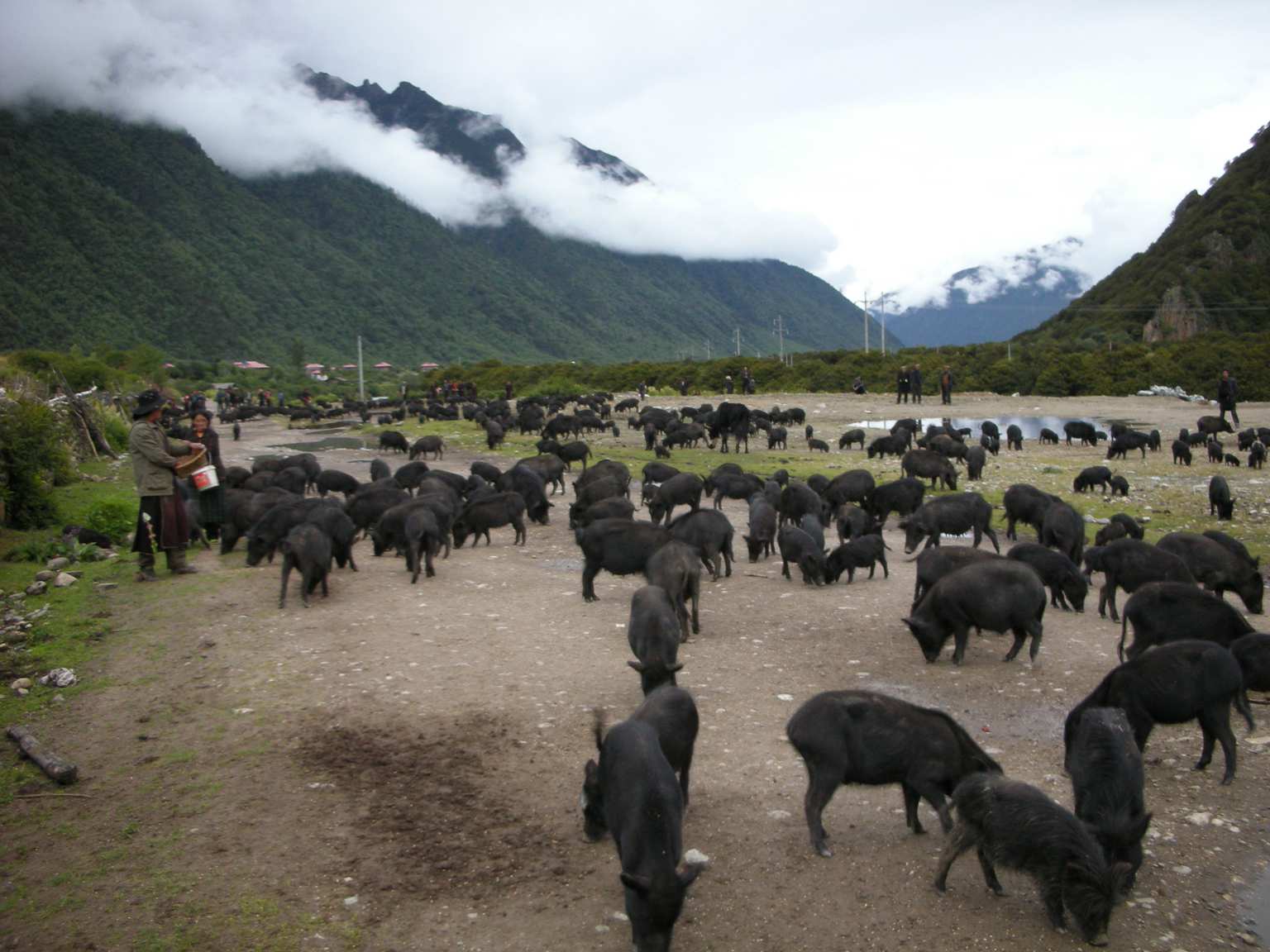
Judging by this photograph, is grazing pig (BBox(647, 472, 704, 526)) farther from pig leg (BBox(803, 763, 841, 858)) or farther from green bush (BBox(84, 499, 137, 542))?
pig leg (BBox(803, 763, 841, 858))

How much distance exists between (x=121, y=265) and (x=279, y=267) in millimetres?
22768

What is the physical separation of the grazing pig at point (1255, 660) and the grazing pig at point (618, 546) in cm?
573

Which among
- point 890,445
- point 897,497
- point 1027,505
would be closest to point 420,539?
point 897,497

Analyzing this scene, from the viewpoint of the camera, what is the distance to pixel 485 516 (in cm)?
1538

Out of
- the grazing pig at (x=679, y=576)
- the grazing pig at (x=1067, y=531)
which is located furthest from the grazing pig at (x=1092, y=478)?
the grazing pig at (x=679, y=576)

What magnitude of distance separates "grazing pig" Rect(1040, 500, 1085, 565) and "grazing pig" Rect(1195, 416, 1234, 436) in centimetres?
1758

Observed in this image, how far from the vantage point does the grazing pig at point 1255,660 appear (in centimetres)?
730

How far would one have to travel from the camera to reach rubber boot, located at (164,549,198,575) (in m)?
12.6

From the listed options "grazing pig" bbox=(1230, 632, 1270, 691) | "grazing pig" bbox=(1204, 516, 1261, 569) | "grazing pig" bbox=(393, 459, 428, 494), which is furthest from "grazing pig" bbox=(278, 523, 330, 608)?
"grazing pig" bbox=(1204, 516, 1261, 569)

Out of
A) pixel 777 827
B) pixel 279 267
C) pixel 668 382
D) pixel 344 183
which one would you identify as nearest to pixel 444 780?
pixel 777 827

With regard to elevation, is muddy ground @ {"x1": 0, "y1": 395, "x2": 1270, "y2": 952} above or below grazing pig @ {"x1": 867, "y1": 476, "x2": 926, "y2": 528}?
below

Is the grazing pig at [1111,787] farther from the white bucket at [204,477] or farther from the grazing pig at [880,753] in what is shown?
the white bucket at [204,477]

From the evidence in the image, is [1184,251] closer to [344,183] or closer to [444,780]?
[444,780]

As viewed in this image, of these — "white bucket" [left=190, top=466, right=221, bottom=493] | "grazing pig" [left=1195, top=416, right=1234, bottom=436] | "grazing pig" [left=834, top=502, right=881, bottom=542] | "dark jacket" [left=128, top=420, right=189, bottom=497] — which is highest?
"dark jacket" [left=128, top=420, right=189, bottom=497]
